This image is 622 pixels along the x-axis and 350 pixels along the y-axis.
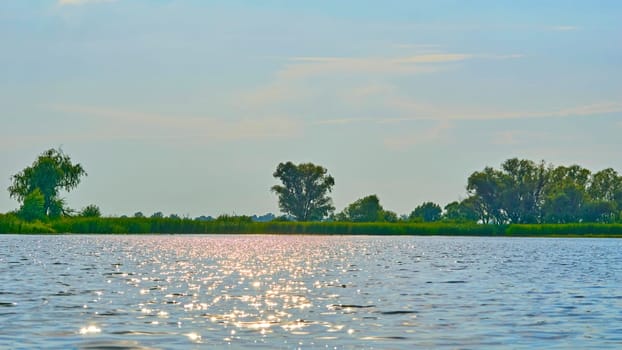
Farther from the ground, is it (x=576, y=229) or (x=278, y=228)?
(x=576, y=229)

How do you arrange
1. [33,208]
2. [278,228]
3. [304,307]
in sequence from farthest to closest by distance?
[278,228], [33,208], [304,307]

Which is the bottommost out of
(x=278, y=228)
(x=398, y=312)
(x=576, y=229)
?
(x=398, y=312)

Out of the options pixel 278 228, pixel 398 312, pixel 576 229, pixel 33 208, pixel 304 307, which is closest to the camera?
pixel 398 312

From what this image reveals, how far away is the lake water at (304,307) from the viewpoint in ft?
91.3

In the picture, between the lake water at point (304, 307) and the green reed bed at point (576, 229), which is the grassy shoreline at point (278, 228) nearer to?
the green reed bed at point (576, 229)

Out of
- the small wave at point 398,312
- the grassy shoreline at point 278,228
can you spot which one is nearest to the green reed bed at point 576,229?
the grassy shoreline at point 278,228

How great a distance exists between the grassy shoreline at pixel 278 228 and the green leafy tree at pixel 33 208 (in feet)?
5.54

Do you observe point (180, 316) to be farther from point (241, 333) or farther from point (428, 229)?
point (428, 229)

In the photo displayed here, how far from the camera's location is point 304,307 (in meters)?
37.1

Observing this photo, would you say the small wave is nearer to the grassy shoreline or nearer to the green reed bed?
the grassy shoreline

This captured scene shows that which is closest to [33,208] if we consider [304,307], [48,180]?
[48,180]

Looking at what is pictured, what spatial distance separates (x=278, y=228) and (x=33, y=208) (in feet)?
169

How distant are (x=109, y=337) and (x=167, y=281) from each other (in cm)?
2316

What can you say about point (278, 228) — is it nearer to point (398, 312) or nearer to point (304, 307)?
point (304, 307)
